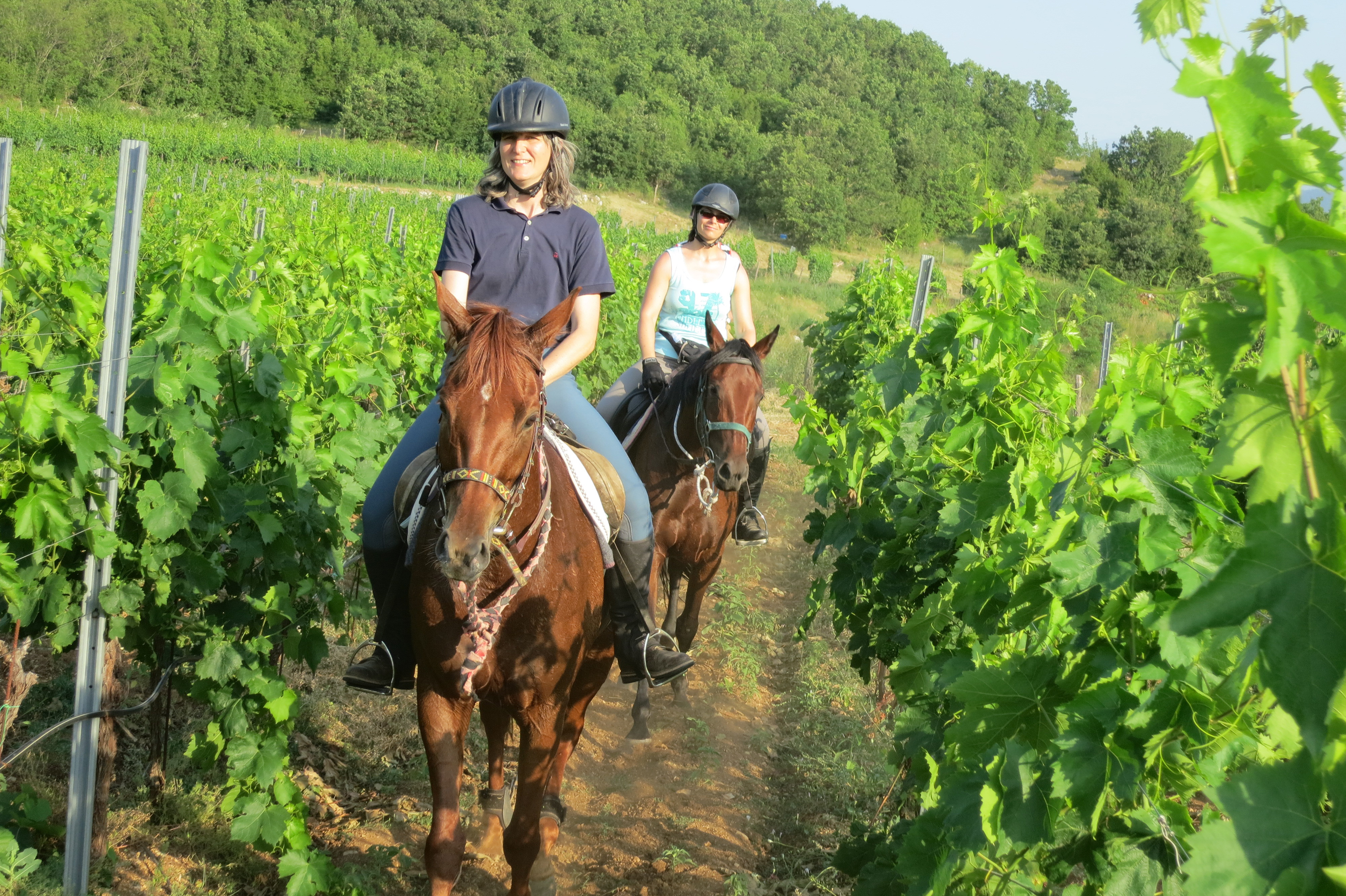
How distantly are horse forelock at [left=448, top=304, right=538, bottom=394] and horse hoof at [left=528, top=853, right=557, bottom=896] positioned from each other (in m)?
2.25

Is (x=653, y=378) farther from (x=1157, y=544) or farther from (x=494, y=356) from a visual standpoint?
(x=1157, y=544)

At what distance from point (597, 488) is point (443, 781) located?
1.30m

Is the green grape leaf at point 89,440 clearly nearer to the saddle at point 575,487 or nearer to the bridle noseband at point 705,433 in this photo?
the saddle at point 575,487

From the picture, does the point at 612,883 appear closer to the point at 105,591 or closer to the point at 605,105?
the point at 105,591

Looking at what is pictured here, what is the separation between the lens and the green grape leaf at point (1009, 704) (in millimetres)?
2006

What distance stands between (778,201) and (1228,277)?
65.4m

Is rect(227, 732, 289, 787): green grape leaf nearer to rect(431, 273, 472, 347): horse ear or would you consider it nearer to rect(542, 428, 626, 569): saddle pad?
rect(542, 428, 626, 569): saddle pad

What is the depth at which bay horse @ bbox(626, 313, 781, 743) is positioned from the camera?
537cm

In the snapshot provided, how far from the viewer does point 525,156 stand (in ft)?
13.2

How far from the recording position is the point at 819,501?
20.2 ft

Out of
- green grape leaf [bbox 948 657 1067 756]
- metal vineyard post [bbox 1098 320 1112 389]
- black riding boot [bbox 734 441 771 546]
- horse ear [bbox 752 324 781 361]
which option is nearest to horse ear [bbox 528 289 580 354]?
green grape leaf [bbox 948 657 1067 756]

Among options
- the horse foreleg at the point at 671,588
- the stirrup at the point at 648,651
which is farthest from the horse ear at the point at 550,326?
the horse foreleg at the point at 671,588

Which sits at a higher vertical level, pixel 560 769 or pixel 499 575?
pixel 499 575

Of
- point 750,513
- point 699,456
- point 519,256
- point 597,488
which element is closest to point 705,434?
point 699,456
